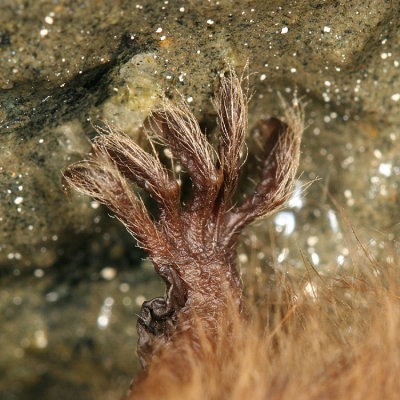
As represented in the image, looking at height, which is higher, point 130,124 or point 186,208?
point 130,124

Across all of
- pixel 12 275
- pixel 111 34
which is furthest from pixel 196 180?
pixel 12 275

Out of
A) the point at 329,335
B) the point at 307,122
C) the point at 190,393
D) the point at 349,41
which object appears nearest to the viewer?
the point at 190,393

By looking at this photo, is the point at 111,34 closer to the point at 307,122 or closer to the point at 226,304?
the point at 307,122
